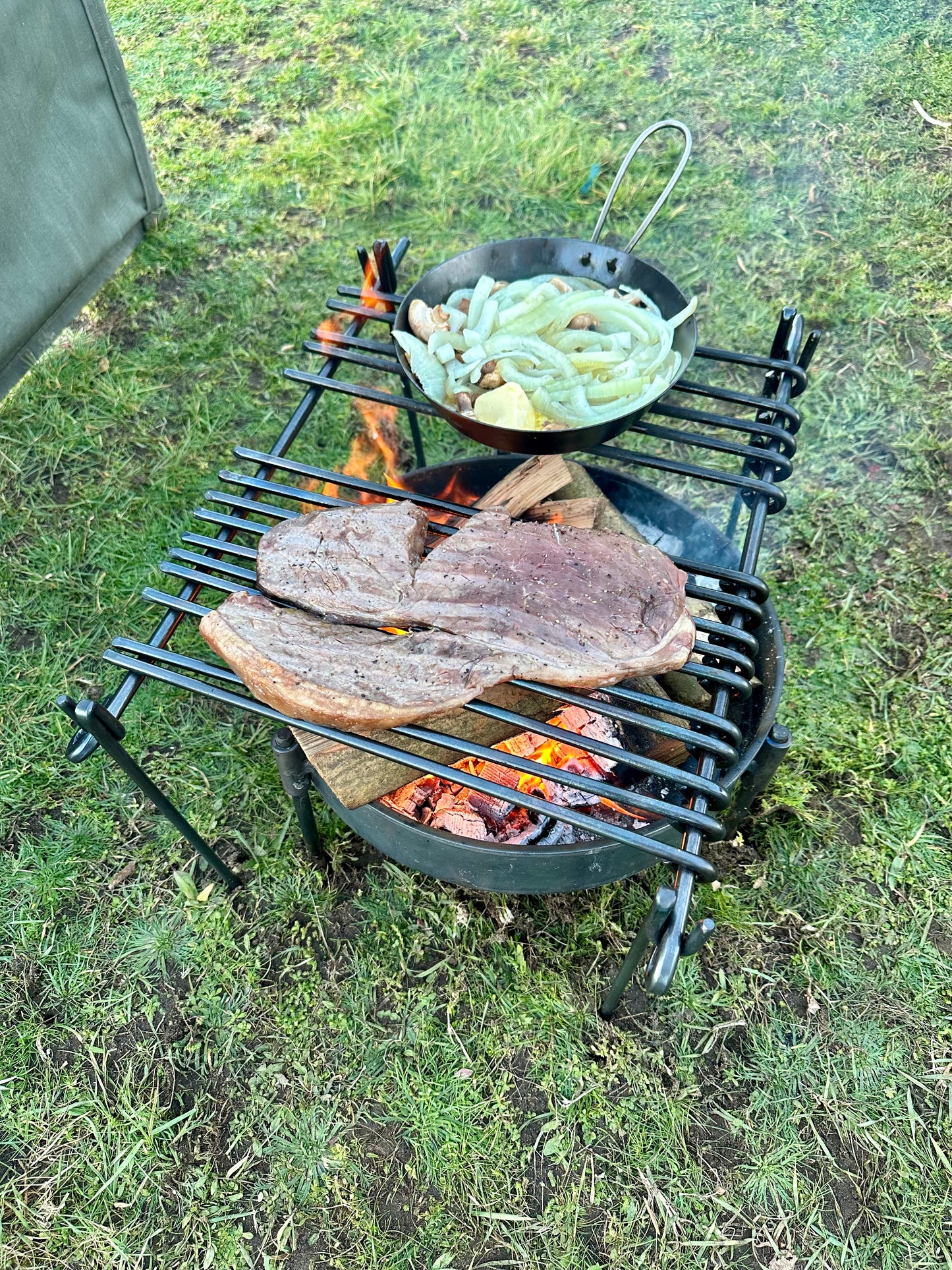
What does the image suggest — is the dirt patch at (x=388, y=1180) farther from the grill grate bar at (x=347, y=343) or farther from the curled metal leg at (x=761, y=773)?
the grill grate bar at (x=347, y=343)

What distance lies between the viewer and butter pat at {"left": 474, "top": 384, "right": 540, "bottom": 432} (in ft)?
8.41

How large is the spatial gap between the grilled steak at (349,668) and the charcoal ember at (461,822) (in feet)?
2.51

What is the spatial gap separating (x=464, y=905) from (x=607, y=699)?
110 cm

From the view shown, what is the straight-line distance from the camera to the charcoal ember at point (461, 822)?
2838 mm

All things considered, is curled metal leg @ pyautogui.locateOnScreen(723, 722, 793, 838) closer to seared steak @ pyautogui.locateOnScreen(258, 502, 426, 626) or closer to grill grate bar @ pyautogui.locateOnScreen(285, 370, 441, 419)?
seared steak @ pyautogui.locateOnScreen(258, 502, 426, 626)

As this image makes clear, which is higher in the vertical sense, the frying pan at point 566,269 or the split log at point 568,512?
the frying pan at point 566,269

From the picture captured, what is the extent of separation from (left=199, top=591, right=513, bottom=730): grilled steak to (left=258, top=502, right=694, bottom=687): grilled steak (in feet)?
0.23

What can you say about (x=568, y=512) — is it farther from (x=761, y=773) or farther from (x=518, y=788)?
(x=761, y=773)

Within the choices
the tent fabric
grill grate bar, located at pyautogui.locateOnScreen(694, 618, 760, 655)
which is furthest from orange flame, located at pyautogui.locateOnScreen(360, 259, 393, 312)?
the tent fabric

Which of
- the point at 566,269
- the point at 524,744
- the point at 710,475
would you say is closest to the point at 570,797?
the point at 524,744

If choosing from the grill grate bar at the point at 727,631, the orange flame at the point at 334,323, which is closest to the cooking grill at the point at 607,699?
the grill grate bar at the point at 727,631

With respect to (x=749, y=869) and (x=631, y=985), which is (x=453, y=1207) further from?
(x=749, y=869)

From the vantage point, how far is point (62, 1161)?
8.98ft

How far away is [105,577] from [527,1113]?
308cm
